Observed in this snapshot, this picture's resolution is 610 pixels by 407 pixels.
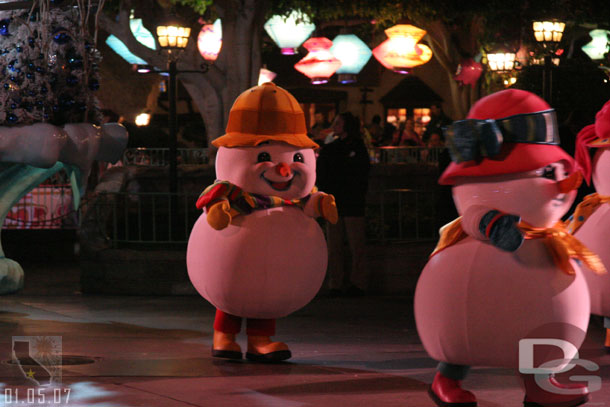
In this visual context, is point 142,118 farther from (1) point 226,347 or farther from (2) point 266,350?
(2) point 266,350

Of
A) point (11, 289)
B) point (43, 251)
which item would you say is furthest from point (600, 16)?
point (11, 289)

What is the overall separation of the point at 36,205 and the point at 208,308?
6.38 meters

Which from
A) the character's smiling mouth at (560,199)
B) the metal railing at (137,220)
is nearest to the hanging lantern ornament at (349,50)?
the metal railing at (137,220)

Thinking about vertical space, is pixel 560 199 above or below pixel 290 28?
below

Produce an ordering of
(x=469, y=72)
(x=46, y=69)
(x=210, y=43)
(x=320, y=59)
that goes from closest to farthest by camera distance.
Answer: (x=46, y=69) → (x=210, y=43) → (x=320, y=59) → (x=469, y=72)

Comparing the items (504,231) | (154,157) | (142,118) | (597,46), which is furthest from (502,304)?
(142,118)

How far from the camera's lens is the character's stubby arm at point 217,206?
6.75 m

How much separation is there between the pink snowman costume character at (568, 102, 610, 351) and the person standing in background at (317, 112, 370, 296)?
3705mm

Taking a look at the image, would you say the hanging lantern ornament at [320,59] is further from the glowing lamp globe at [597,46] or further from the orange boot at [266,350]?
the orange boot at [266,350]

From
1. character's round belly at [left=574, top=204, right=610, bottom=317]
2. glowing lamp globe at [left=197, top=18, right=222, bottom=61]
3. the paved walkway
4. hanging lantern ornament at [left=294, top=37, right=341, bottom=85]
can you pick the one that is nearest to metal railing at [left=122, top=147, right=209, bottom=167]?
hanging lantern ornament at [left=294, top=37, right=341, bottom=85]

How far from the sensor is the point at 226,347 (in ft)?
23.8

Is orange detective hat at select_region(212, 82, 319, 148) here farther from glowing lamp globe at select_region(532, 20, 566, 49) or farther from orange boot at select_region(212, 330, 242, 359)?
glowing lamp globe at select_region(532, 20, 566, 49)

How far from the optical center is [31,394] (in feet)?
20.0

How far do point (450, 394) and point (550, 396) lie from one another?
0.49 metres
